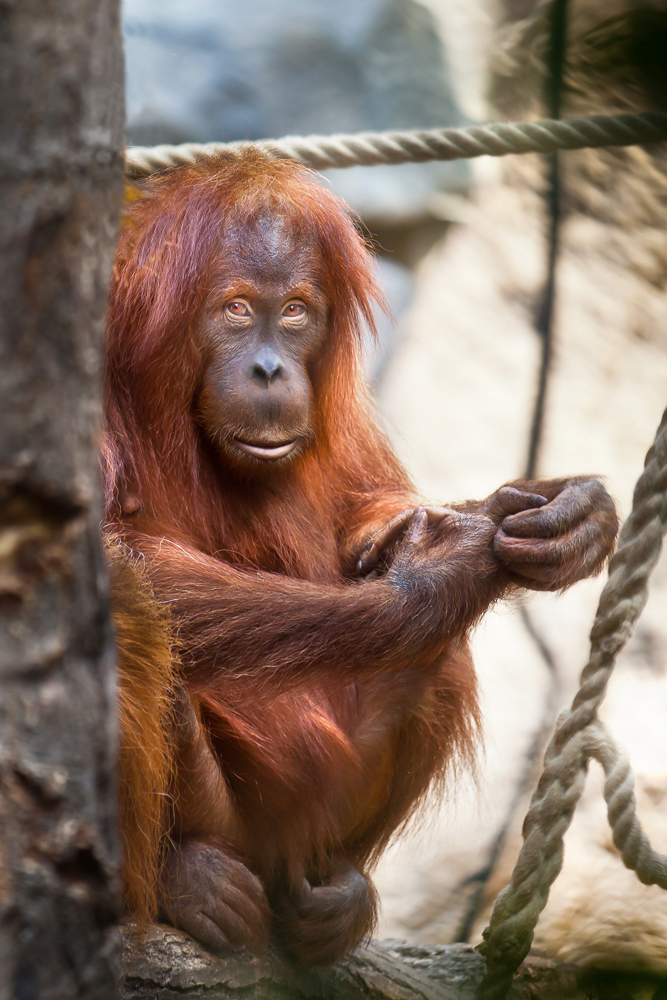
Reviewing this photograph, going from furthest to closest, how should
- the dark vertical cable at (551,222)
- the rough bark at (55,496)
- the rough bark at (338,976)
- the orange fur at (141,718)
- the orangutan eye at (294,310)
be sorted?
the dark vertical cable at (551,222)
the orangutan eye at (294,310)
the rough bark at (338,976)
the orange fur at (141,718)
the rough bark at (55,496)

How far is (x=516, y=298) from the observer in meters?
4.79

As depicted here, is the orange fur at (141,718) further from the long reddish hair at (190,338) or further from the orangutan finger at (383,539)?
the orangutan finger at (383,539)

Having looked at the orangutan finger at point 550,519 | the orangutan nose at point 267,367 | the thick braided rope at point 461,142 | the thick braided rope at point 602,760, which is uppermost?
the thick braided rope at point 461,142

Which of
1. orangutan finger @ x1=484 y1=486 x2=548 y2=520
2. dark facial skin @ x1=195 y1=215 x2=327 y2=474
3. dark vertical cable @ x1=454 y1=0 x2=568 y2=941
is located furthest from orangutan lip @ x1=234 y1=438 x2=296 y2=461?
dark vertical cable @ x1=454 y1=0 x2=568 y2=941

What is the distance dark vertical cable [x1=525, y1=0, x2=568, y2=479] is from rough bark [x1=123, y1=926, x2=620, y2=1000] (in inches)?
106

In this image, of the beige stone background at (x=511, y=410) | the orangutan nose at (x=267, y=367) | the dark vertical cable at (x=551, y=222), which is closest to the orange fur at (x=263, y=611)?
the orangutan nose at (x=267, y=367)

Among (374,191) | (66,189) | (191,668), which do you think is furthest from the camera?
(374,191)

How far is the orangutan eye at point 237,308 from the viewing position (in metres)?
1.87

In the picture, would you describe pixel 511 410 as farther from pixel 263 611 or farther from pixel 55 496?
pixel 55 496

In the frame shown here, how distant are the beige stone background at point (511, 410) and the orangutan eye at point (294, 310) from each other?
6.72 feet

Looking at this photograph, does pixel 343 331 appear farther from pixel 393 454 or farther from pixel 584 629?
pixel 584 629

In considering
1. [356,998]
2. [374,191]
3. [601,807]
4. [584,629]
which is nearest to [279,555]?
[356,998]

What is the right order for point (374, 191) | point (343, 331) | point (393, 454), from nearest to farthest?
point (343, 331)
point (393, 454)
point (374, 191)

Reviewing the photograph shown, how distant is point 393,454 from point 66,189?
5.51ft
